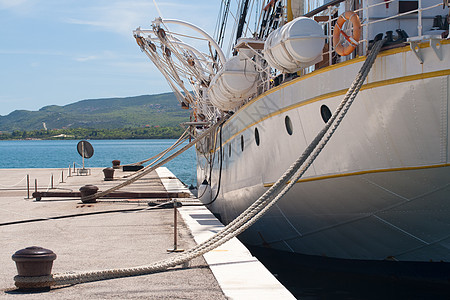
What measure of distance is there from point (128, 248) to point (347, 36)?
14.1 feet

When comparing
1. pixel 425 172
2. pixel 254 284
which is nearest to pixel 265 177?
pixel 425 172

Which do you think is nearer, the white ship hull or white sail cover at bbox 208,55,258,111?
the white ship hull

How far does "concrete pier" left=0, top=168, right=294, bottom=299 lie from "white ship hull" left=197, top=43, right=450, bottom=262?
1.61 m

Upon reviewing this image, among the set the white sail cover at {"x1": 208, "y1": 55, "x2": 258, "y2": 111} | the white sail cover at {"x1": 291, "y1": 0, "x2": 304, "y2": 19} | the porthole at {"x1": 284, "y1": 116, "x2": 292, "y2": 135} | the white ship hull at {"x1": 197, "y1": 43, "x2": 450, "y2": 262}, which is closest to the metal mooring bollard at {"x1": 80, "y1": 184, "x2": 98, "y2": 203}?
the white sail cover at {"x1": 208, "y1": 55, "x2": 258, "y2": 111}

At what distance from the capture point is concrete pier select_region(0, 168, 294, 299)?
6.59 meters

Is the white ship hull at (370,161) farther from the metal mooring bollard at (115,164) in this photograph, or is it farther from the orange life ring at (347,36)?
the metal mooring bollard at (115,164)

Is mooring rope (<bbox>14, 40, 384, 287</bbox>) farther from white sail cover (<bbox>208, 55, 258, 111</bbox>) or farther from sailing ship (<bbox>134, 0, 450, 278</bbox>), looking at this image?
white sail cover (<bbox>208, 55, 258, 111</bbox>)

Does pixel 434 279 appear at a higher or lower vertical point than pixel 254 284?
lower

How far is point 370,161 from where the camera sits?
866 cm

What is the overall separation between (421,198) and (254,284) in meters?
3.03

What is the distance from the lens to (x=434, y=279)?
9.80 m

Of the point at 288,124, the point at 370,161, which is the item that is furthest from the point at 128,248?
the point at 370,161

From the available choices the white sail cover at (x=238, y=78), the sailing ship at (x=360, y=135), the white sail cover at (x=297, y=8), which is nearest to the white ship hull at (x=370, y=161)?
the sailing ship at (x=360, y=135)

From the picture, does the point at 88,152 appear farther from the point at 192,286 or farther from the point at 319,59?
the point at 192,286
